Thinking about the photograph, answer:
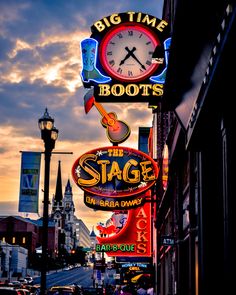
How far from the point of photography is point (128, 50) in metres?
18.8

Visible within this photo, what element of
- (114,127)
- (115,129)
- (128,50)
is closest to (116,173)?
(115,129)

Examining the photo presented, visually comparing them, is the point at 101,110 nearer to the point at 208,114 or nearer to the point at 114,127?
the point at 114,127

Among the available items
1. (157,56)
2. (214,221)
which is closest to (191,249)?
(214,221)

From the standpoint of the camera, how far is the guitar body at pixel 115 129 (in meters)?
23.5

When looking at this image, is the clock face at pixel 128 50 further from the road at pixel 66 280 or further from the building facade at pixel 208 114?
the road at pixel 66 280

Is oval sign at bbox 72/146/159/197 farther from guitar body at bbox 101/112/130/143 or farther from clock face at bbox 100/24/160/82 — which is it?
clock face at bbox 100/24/160/82

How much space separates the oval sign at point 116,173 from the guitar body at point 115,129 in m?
1.19

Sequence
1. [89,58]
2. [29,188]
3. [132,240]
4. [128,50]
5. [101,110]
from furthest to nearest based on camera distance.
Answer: [132,240] < [101,110] < [29,188] < [89,58] < [128,50]

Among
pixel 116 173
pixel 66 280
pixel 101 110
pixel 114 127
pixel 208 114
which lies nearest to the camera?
pixel 208 114

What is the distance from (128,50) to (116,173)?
4.86 meters

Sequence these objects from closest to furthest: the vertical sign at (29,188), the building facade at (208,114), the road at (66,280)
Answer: the building facade at (208,114) < the vertical sign at (29,188) < the road at (66,280)

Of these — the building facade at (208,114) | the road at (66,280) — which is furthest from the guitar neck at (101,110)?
the road at (66,280)

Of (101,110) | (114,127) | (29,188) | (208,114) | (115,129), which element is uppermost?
(101,110)

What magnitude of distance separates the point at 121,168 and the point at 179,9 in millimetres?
14386
